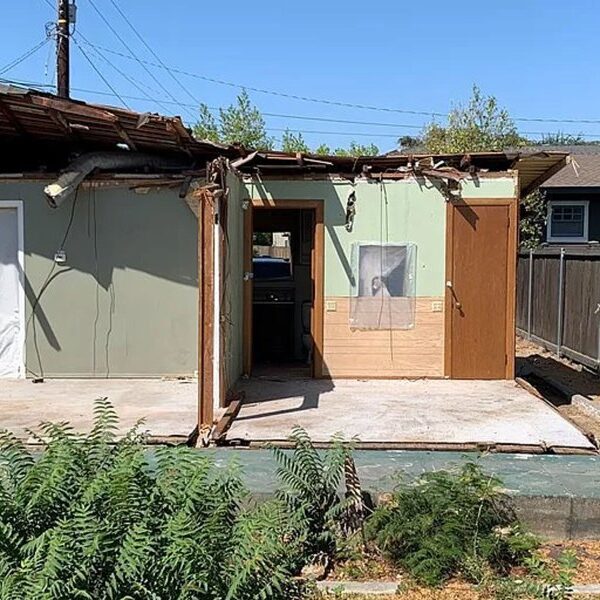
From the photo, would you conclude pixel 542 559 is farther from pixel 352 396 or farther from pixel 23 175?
pixel 23 175

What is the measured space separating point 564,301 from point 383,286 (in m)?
4.26

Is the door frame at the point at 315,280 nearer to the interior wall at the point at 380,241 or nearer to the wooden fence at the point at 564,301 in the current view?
the interior wall at the point at 380,241

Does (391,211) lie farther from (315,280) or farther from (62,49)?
(62,49)

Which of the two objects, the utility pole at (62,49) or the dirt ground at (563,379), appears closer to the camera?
the dirt ground at (563,379)

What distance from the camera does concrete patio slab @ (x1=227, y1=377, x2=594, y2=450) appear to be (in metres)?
6.05

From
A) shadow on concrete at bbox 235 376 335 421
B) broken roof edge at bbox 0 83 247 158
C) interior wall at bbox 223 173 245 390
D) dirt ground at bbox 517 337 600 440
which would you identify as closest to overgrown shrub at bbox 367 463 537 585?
shadow on concrete at bbox 235 376 335 421

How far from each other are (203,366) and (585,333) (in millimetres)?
6620

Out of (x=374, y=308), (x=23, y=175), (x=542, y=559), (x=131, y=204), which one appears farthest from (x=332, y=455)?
(x=23, y=175)

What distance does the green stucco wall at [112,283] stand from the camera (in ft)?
29.2

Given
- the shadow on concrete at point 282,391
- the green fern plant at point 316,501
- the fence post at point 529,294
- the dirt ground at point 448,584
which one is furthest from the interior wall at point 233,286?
the fence post at point 529,294

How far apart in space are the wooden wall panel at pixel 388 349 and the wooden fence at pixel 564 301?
2659 mm

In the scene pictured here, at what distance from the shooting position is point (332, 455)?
4211mm

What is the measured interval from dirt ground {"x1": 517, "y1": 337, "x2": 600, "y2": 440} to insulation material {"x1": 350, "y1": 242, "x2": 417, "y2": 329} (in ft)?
6.85

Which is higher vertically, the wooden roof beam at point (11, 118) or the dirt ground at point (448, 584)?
the wooden roof beam at point (11, 118)
